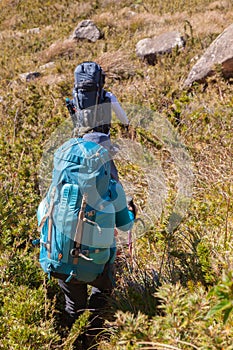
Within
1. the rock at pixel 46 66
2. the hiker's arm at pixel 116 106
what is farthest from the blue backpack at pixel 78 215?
the rock at pixel 46 66

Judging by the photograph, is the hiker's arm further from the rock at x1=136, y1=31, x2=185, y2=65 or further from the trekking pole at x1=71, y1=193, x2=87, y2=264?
the rock at x1=136, y1=31, x2=185, y2=65

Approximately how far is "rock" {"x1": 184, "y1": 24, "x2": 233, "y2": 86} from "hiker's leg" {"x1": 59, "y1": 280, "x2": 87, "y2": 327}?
15.6ft

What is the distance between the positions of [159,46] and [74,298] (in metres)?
7.41

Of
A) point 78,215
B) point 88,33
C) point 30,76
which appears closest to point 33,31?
point 88,33

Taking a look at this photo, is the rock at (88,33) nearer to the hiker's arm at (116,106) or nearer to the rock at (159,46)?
the rock at (159,46)

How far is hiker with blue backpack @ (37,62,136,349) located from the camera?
2.09 metres

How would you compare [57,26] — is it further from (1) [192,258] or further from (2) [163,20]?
(1) [192,258]

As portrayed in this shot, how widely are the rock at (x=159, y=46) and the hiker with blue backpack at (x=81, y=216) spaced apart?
6.77 metres

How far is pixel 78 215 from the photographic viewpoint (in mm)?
2090

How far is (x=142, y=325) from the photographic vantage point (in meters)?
1.71

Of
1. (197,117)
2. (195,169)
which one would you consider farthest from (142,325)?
(197,117)

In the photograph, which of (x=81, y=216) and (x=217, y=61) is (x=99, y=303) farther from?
(x=217, y=61)

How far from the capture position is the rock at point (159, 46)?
28.5 ft

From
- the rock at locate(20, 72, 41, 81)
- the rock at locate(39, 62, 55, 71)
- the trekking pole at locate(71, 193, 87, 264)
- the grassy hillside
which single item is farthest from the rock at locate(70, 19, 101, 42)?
the trekking pole at locate(71, 193, 87, 264)
